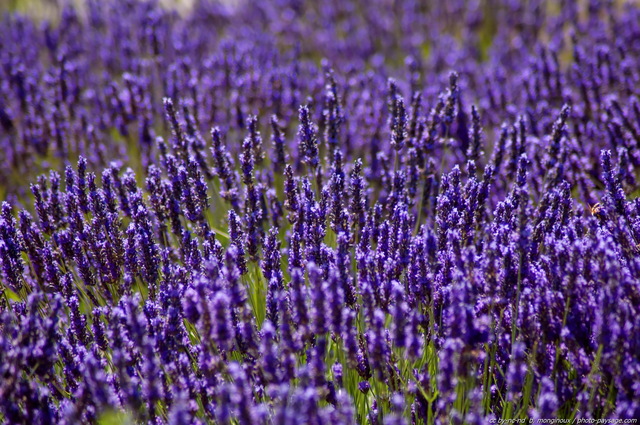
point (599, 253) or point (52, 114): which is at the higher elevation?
point (52, 114)

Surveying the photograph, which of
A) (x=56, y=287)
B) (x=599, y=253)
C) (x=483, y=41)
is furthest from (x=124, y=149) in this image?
(x=483, y=41)

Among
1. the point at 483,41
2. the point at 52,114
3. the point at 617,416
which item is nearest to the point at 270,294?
the point at 617,416

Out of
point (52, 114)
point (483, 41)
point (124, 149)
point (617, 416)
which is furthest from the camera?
point (483, 41)

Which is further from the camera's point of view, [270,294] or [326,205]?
[326,205]

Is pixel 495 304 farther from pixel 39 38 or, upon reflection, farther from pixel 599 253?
pixel 39 38

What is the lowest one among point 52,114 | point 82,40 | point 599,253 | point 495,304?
point 495,304

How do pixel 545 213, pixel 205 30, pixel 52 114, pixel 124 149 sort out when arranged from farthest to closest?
pixel 205 30, pixel 124 149, pixel 52 114, pixel 545 213
